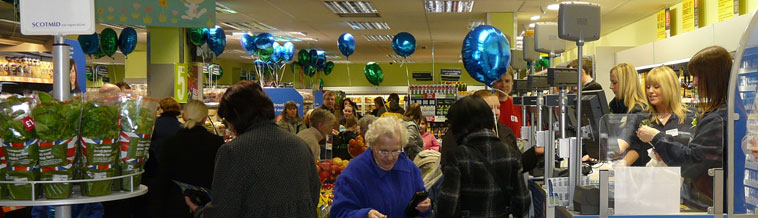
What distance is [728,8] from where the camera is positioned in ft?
25.7

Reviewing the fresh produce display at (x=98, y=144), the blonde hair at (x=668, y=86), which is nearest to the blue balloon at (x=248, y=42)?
the blonde hair at (x=668, y=86)

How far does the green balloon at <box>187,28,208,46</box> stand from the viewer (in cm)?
1044

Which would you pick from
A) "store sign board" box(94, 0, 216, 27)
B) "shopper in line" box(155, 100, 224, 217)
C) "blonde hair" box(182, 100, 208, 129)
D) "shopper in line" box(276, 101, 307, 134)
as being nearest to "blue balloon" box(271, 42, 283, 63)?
"shopper in line" box(276, 101, 307, 134)

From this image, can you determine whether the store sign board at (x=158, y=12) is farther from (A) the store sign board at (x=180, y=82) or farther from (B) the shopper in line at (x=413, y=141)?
(A) the store sign board at (x=180, y=82)

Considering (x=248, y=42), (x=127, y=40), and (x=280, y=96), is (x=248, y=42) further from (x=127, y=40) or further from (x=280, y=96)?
(x=127, y=40)

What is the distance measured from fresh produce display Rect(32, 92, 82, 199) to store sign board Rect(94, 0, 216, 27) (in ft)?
12.1

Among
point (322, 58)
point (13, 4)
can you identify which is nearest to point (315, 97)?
point (322, 58)

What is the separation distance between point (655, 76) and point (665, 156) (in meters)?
0.82

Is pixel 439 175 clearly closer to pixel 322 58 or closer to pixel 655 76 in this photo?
pixel 655 76

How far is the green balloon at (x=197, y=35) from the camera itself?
34.2 feet

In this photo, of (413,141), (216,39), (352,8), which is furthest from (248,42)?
(413,141)

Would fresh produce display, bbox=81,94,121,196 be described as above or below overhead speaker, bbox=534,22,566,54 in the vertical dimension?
below

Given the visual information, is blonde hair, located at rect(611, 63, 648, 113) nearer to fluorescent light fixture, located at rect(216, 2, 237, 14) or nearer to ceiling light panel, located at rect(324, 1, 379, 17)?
ceiling light panel, located at rect(324, 1, 379, 17)

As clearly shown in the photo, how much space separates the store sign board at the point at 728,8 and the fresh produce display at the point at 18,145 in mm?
7477
